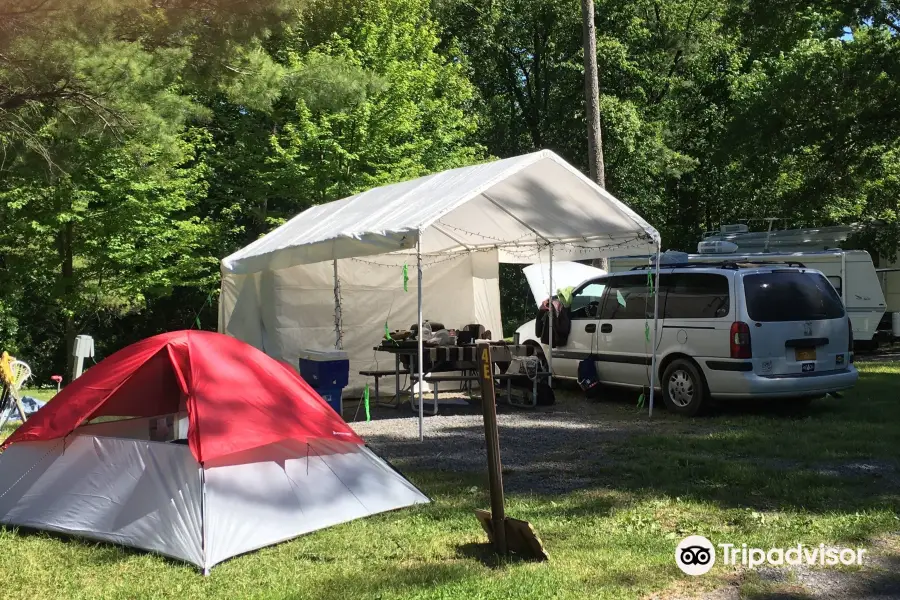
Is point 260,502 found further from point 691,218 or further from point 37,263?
point 691,218

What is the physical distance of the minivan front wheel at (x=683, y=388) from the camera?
9516 millimetres

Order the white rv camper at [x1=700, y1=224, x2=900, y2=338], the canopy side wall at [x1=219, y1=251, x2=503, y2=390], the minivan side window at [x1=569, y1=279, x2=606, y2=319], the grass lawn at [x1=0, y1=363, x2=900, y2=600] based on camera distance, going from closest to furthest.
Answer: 1. the grass lawn at [x1=0, y1=363, x2=900, y2=600]
2. the minivan side window at [x1=569, y1=279, x2=606, y2=319]
3. the canopy side wall at [x1=219, y1=251, x2=503, y2=390]
4. the white rv camper at [x1=700, y1=224, x2=900, y2=338]

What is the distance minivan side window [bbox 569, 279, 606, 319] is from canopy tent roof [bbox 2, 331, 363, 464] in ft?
20.4

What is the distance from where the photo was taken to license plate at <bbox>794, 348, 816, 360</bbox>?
30.0ft

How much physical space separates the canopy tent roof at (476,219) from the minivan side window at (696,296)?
0.67 metres

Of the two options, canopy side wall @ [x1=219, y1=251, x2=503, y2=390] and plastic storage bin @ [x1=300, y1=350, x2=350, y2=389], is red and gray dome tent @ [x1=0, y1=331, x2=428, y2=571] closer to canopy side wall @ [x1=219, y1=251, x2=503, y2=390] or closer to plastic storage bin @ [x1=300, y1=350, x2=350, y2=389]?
plastic storage bin @ [x1=300, y1=350, x2=350, y2=389]

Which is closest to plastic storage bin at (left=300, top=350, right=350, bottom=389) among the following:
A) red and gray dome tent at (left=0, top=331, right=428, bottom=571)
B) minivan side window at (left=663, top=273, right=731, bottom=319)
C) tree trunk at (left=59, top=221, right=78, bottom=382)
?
red and gray dome tent at (left=0, top=331, right=428, bottom=571)

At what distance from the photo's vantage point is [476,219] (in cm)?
1092

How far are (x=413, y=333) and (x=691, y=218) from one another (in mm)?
20366

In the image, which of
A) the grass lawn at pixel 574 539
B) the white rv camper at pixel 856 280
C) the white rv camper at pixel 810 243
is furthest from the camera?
the white rv camper at pixel 810 243

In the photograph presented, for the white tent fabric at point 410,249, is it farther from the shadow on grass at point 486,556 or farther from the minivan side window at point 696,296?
the shadow on grass at point 486,556

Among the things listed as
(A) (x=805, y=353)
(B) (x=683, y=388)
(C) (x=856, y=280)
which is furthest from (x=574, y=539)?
(C) (x=856, y=280)

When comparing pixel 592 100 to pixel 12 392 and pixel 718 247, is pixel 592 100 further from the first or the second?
pixel 12 392
